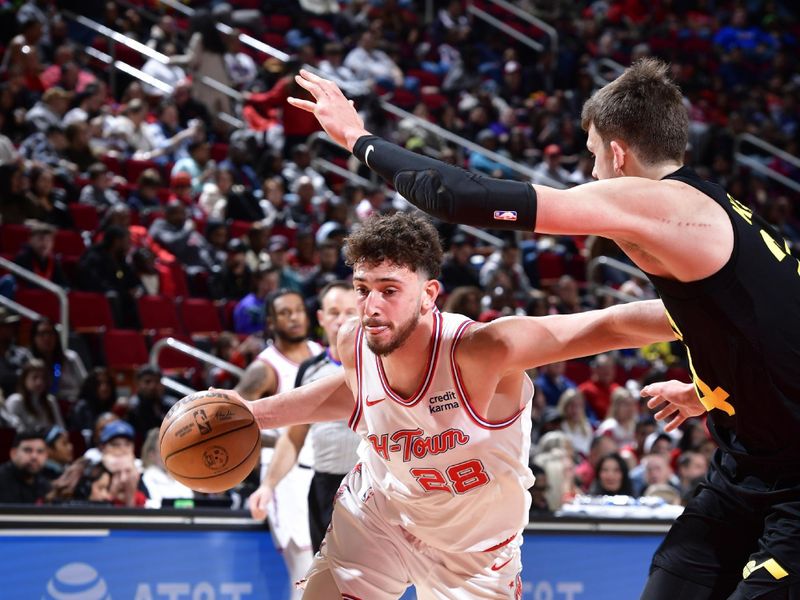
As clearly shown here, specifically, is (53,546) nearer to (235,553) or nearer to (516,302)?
(235,553)

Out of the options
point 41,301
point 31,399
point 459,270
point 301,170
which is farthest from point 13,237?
point 459,270

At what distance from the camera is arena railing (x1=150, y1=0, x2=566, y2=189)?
14961 mm

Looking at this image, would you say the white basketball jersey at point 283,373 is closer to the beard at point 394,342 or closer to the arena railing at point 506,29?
the beard at point 394,342

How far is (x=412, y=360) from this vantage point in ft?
13.0

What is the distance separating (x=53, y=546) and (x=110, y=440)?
4.41 ft

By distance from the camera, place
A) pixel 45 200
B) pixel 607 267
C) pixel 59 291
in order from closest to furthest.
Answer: pixel 59 291 → pixel 45 200 → pixel 607 267

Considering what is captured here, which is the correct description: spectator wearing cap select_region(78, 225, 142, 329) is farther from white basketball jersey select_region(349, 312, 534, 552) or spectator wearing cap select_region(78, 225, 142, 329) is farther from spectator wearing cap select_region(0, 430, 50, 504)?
white basketball jersey select_region(349, 312, 534, 552)

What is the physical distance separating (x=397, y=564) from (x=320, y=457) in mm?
2078

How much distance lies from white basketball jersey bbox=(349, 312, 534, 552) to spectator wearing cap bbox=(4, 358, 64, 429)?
5.11 meters

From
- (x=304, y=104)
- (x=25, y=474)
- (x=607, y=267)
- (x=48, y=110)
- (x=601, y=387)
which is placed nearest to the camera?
(x=304, y=104)

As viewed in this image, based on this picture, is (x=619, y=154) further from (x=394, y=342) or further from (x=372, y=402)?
(x=372, y=402)

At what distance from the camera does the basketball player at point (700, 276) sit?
299 centimetres

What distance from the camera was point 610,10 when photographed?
70.7 ft

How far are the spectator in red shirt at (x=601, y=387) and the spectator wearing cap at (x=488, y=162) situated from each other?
4112 millimetres
